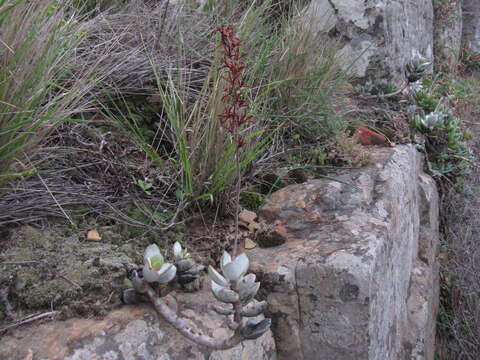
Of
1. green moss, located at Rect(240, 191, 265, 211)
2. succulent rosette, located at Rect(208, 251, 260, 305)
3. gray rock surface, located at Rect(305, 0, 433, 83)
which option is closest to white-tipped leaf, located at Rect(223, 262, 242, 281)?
succulent rosette, located at Rect(208, 251, 260, 305)

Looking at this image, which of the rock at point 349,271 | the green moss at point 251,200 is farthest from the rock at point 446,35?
the green moss at point 251,200

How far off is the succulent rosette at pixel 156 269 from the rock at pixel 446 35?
5.46m

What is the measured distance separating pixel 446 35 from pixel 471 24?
1569 millimetres

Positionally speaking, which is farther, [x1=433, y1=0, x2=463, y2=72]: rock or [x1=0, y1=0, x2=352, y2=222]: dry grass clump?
[x1=433, y1=0, x2=463, y2=72]: rock

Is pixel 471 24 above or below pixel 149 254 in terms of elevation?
above

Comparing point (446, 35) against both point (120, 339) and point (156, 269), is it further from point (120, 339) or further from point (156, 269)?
point (120, 339)

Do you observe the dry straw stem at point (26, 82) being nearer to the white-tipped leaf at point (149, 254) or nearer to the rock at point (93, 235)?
the rock at point (93, 235)

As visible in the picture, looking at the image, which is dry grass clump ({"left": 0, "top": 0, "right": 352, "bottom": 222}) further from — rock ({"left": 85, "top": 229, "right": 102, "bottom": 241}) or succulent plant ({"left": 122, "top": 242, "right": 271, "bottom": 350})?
succulent plant ({"left": 122, "top": 242, "right": 271, "bottom": 350})

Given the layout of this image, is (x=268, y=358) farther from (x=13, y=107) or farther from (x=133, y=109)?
(x=133, y=109)

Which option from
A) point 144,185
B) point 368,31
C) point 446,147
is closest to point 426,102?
point 446,147

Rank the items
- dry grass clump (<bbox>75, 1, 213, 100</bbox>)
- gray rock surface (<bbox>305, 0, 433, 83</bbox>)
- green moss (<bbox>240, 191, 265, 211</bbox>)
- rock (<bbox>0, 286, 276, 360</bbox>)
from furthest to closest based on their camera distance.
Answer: gray rock surface (<bbox>305, 0, 433, 83</bbox>), dry grass clump (<bbox>75, 1, 213, 100</bbox>), green moss (<bbox>240, 191, 265, 211</bbox>), rock (<bbox>0, 286, 276, 360</bbox>)

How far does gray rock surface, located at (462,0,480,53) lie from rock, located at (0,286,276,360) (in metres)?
7.26

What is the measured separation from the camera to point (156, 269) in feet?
3.57

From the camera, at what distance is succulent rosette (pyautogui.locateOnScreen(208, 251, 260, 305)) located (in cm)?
104
